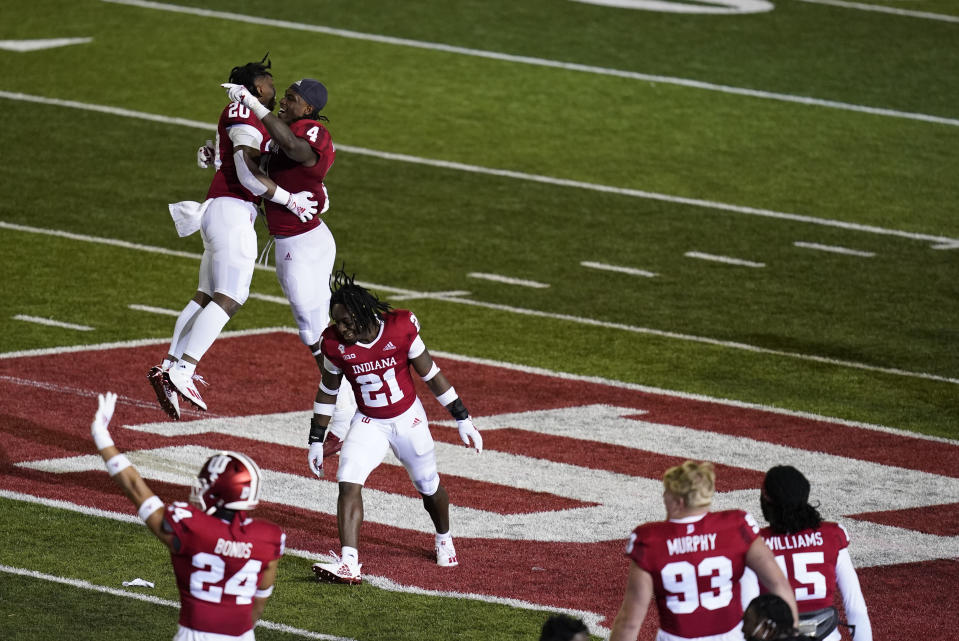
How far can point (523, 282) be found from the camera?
16250 millimetres

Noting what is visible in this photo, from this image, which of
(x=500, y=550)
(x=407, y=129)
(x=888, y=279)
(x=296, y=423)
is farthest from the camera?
(x=407, y=129)

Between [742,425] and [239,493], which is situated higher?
[239,493]

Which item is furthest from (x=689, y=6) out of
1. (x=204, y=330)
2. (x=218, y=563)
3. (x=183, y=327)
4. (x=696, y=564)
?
(x=218, y=563)

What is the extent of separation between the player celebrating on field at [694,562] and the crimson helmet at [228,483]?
1.26 metres

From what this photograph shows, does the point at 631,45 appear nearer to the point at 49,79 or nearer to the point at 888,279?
the point at 49,79

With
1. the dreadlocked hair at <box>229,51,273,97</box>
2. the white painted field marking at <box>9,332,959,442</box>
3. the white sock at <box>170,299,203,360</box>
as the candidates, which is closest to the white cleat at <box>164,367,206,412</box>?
the white sock at <box>170,299,203,360</box>

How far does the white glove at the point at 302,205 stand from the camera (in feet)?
35.0

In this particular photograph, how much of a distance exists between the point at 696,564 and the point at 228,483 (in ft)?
5.08

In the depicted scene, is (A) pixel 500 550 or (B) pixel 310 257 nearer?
(A) pixel 500 550

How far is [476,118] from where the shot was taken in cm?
2247

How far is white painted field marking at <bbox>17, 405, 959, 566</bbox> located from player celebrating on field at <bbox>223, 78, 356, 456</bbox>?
2.47ft

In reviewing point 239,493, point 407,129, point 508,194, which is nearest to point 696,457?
point 239,493

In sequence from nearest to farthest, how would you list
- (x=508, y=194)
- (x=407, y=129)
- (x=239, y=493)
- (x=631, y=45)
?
(x=239, y=493) < (x=508, y=194) < (x=407, y=129) < (x=631, y=45)

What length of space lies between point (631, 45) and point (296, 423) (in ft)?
49.6
